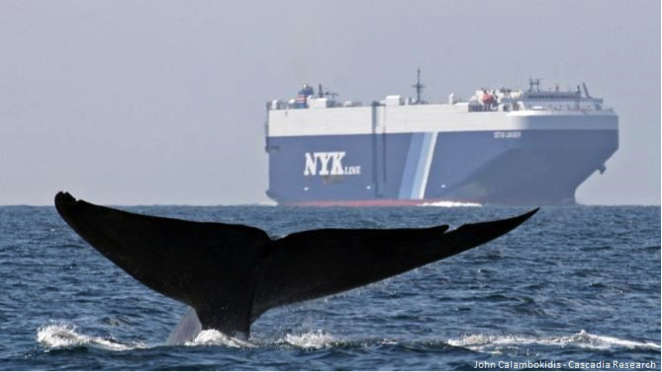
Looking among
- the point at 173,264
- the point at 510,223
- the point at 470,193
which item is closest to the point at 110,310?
the point at 173,264

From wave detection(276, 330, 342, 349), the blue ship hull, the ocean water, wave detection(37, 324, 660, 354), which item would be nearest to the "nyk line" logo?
the blue ship hull

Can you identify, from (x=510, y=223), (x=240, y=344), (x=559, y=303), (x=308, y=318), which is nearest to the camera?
(x=510, y=223)

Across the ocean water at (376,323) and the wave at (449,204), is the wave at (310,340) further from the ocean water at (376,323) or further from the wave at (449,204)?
the wave at (449,204)

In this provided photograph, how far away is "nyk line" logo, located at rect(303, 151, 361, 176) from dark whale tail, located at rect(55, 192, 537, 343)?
98.3 meters

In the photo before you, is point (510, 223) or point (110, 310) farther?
point (110, 310)

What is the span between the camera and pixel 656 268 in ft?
91.4

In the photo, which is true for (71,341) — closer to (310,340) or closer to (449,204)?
(310,340)

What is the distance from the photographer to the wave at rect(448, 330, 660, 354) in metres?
13.4

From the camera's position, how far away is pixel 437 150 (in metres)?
104

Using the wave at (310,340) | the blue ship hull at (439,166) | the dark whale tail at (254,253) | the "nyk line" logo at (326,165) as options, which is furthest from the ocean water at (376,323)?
the "nyk line" logo at (326,165)

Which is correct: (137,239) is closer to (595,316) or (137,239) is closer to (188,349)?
(188,349)

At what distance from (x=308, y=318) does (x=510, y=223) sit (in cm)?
760

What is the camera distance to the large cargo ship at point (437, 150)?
104 m

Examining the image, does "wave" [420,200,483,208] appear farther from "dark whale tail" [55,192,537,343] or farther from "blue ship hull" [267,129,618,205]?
"dark whale tail" [55,192,537,343]
